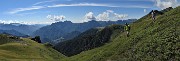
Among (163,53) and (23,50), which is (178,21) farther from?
(23,50)

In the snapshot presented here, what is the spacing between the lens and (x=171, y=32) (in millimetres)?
53781

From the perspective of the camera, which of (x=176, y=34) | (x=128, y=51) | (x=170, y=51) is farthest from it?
(x=128, y=51)

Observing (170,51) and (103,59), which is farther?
(103,59)

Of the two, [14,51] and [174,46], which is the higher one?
[174,46]

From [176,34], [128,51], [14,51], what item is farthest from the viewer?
[14,51]

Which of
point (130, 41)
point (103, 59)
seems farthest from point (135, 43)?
point (103, 59)

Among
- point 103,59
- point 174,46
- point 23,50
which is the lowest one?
point 23,50

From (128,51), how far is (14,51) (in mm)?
95557

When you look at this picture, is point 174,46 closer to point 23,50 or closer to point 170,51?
point 170,51

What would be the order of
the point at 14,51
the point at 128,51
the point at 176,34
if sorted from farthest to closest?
the point at 14,51 → the point at 128,51 → the point at 176,34

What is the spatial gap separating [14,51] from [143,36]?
306ft

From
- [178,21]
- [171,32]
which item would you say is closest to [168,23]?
[178,21]

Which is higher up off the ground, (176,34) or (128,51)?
(176,34)

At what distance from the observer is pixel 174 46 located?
4669cm
